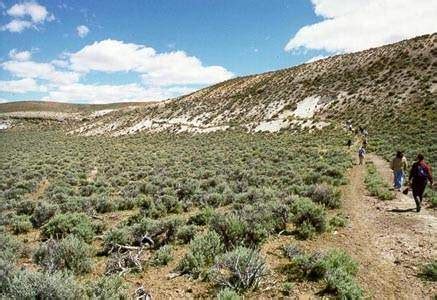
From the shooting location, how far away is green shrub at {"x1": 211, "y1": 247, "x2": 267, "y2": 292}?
7547mm

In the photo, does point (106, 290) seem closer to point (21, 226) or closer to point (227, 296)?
point (227, 296)

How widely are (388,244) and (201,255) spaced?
474 centimetres

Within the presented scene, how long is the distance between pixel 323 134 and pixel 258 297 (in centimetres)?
3884

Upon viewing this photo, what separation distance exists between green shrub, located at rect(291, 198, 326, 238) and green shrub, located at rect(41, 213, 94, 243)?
585 cm

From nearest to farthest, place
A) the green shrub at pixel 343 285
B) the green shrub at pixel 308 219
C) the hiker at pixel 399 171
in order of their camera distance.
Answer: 1. the green shrub at pixel 343 285
2. the green shrub at pixel 308 219
3. the hiker at pixel 399 171

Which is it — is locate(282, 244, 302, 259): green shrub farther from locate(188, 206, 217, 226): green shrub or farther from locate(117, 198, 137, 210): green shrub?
locate(117, 198, 137, 210): green shrub

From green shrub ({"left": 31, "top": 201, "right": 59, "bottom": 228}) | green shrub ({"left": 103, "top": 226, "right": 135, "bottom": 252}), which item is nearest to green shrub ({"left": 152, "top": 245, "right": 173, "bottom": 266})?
green shrub ({"left": 103, "top": 226, "right": 135, "bottom": 252})

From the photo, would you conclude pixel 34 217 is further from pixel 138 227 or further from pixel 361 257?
pixel 361 257

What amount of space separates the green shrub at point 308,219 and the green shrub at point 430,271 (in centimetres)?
298

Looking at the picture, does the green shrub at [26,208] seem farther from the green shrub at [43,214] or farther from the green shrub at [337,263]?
the green shrub at [337,263]

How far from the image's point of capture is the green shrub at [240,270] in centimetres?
755

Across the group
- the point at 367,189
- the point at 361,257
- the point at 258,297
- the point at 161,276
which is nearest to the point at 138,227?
the point at 161,276

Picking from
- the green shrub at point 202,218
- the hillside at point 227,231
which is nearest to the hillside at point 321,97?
the hillside at point 227,231

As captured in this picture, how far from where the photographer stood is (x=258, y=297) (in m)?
7.29
